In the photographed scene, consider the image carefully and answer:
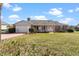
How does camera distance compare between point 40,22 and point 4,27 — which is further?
point 40,22

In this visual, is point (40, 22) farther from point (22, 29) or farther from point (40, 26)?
point (22, 29)

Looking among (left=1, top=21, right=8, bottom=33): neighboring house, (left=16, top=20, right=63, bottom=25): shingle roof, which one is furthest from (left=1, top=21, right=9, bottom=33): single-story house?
(left=16, top=20, right=63, bottom=25): shingle roof

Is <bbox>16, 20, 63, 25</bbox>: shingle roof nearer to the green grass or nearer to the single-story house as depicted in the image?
the green grass

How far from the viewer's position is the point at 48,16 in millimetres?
5297

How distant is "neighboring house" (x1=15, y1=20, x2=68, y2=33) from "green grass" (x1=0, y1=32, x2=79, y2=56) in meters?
0.10

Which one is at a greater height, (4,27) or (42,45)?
(4,27)

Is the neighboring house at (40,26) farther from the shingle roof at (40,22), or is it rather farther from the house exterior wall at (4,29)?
the house exterior wall at (4,29)

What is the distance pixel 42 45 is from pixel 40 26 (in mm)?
392

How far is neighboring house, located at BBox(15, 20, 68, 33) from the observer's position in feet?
17.5

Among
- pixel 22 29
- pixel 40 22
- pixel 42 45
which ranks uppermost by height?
pixel 40 22

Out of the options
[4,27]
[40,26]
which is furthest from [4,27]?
[40,26]

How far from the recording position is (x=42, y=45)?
17.4 ft

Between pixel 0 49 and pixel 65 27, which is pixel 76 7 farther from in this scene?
pixel 0 49

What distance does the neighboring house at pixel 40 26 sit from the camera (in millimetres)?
5324
